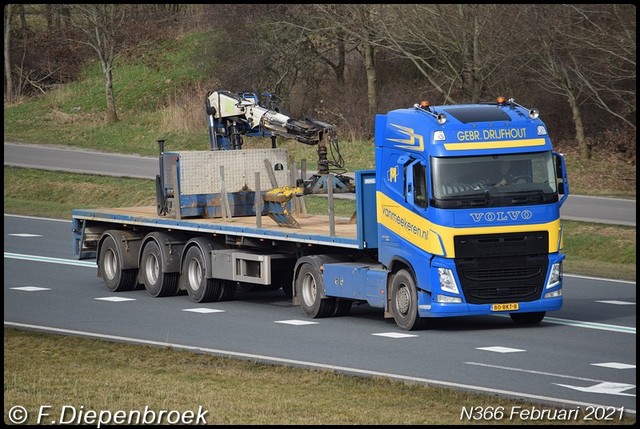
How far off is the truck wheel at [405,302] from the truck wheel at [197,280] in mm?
4231

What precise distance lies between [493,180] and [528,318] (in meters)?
2.34

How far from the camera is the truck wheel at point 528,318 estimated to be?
19.8m

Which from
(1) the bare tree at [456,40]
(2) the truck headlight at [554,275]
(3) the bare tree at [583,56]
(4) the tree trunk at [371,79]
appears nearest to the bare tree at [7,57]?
(4) the tree trunk at [371,79]

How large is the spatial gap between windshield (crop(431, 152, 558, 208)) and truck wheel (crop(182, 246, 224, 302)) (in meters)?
5.47

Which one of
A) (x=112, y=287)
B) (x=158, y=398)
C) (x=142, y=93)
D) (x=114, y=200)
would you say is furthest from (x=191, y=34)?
(x=158, y=398)

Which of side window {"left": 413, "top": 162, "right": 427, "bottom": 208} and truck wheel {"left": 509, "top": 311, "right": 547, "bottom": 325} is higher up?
side window {"left": 413, "top": 162, "right": 427, "bottom": 208}

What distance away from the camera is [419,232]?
18844 mm

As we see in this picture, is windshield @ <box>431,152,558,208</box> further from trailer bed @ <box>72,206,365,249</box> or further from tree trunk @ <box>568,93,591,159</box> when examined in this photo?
tree trunk @ <box>568,93,591,159</box>

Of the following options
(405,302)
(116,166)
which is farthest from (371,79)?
(405,302)

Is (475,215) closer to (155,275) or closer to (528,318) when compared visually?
(528,318)

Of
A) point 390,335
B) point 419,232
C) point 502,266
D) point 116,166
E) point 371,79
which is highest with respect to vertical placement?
point 371,79

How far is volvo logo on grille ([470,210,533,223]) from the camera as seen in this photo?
18.6m

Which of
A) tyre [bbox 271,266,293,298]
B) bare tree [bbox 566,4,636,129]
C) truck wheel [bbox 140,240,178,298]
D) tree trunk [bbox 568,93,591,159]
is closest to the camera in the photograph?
tyre [bbox 271,266,293,298]

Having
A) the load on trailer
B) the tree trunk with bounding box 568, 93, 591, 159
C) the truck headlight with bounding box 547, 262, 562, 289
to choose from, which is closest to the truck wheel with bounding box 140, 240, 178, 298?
the load on trailer
